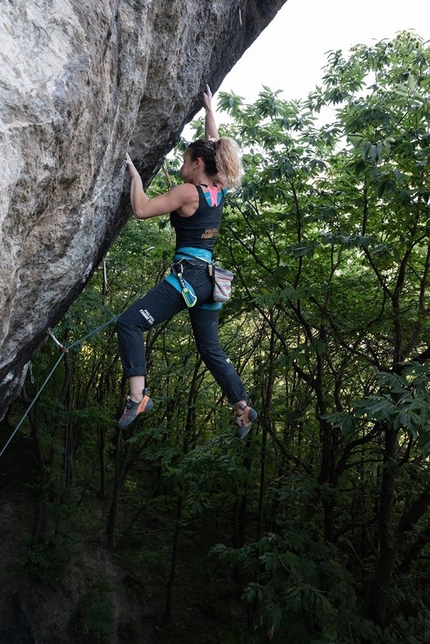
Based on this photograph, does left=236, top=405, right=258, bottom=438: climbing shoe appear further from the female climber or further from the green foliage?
the green foliage

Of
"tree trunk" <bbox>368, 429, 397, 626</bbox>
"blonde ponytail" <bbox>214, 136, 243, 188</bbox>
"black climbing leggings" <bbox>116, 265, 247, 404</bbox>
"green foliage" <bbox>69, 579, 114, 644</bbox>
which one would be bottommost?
"green foliage" <bbox>69, 579, 114, 644</bbox>

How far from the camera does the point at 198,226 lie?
369 centimetres

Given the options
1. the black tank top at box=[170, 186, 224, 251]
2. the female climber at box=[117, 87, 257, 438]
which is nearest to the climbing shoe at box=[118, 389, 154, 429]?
the female climber at box=[117, 87, 257, 438]

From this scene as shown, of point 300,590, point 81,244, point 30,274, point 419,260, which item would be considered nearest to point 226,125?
point 419,260

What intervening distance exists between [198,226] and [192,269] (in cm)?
30

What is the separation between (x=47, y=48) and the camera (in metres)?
2.52

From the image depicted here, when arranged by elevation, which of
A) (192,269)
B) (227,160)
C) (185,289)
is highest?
(227,160)

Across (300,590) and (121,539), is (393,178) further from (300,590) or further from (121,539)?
(121,539)

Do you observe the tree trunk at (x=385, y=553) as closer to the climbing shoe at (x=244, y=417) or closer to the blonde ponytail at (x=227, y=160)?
the climbing shoe at (x=244, y=417)

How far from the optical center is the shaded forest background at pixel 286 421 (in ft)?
16.6

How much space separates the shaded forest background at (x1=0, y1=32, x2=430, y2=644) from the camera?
5.07m

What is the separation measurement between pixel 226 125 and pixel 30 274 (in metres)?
5.03

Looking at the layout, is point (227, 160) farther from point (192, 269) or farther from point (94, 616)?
point (94, 616)

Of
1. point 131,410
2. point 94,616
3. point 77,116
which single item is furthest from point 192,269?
point 94,616
